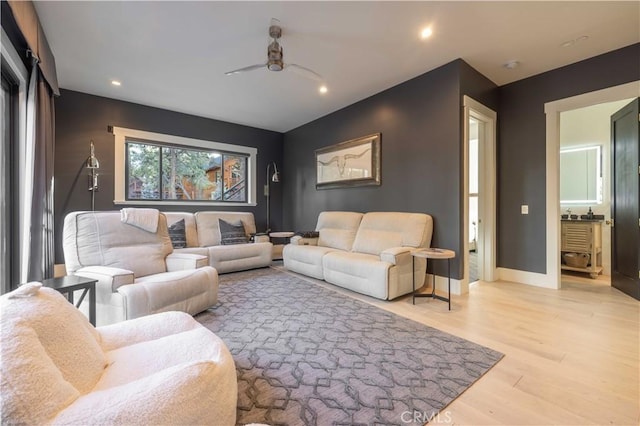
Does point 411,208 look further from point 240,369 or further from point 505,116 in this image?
point 240,369

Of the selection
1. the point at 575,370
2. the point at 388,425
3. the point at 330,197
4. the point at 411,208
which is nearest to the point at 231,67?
the point at 330,197

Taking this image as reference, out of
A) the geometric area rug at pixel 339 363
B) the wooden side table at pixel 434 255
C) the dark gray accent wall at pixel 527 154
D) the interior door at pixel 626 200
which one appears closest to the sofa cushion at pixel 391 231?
the wooden side table at pixel 434 255

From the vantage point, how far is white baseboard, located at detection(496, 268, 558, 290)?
355cm

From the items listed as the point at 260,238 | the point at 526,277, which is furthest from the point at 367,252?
the point at 526,277

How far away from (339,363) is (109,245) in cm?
245

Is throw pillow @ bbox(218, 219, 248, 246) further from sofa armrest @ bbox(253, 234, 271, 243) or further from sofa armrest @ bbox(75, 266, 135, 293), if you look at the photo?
sofa armrest @ bbox(75, 266, 135, 293)

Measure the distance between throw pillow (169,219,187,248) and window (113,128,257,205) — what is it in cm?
104

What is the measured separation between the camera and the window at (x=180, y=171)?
15.3ft

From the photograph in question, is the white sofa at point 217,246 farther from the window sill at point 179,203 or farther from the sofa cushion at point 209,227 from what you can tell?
the window sill at point 179,203

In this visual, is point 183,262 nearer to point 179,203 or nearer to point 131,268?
point 131,268

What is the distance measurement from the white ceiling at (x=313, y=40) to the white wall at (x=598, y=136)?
176 cm

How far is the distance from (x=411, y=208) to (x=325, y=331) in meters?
2.23

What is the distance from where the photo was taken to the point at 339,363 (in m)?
1.84

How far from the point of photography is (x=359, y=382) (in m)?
1.64
